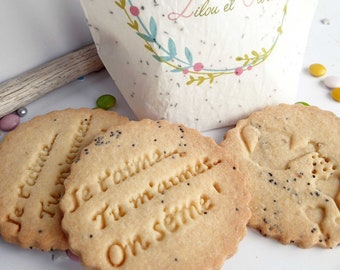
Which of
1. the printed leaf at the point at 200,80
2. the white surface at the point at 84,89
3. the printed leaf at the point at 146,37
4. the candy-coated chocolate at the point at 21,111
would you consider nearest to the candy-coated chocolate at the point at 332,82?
the white surface at the point at 84,89

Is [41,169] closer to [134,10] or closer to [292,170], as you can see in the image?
[134,10]

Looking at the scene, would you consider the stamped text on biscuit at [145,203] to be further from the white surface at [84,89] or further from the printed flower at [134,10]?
the printed flower at [134,10]

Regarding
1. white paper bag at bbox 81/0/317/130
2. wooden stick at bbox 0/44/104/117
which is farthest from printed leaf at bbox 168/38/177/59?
wooden stick at bbox 0/44/104/117

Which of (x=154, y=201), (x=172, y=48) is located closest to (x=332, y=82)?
(x=172, y=48)

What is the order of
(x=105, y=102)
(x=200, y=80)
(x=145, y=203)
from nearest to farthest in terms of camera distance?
(x=145, y=203), (x=200, y=80), (x=105, y=102)

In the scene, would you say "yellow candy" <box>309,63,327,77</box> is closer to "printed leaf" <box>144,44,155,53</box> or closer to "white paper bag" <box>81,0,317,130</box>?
"white paper bag" <box>81,0,317,130</box>

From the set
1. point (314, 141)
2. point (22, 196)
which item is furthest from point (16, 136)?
point (314, 141)
